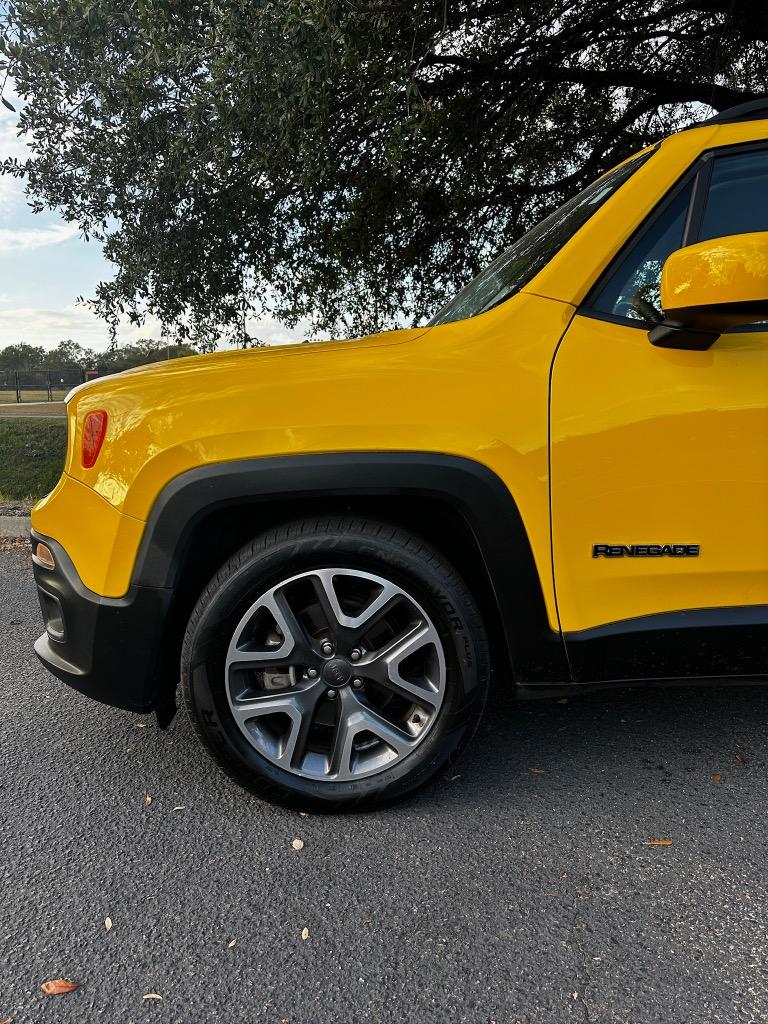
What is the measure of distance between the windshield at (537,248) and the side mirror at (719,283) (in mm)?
444

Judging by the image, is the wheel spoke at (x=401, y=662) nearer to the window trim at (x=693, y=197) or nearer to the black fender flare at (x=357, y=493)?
the black fender flare at (x=357, y=493)

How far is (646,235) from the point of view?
1917mm

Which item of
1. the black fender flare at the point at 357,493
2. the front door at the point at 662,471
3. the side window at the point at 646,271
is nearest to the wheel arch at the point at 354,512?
the black fender flare at the point at 357,493

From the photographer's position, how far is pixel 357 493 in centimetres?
188

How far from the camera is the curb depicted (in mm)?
6004

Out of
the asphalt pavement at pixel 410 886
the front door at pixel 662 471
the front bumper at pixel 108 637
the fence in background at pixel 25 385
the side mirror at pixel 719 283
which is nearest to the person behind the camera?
the asphalt pavement at pixel 410 886

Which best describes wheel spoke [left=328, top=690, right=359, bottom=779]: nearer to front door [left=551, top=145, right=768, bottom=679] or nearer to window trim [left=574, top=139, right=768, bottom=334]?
front door [left=551, top=145, right=768, bottom=679]

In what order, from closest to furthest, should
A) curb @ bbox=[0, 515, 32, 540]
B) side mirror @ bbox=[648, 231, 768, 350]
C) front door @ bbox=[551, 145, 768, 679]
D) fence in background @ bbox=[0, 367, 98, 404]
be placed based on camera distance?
side mirror @ bbox=[648, 231, 768, 350], front door @ bbox=[551, 145, 768, 679], curb @ bbox=[0, 515, 32, 540], fence in background @ bbox=[0, 367, 98, 404]

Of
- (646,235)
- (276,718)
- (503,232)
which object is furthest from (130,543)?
(503,232)

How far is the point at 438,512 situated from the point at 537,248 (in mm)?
982

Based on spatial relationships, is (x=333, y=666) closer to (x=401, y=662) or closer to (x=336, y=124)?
(x=401, y=662)

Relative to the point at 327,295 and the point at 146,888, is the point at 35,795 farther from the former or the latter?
the point at 327,295

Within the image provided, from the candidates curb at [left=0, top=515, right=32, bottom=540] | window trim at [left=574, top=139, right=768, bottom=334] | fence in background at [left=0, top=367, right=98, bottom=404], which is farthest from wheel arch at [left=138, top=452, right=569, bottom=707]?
fence in background at [left=0, top=367, right=98, bottom=404]

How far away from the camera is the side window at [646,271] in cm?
188
